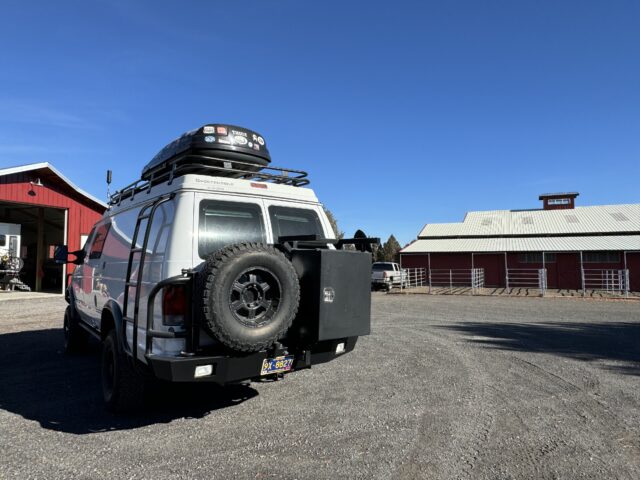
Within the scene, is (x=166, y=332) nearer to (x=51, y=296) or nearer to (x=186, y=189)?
(x=186, y=189)

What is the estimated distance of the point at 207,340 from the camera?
12.4ft

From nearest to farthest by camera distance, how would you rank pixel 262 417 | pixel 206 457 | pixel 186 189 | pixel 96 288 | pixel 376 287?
pixel 206 457
pixel 186 189
pixel 262 417
pixel 96 288
pixel 376 287

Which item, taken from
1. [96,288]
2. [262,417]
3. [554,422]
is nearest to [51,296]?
[96,288]

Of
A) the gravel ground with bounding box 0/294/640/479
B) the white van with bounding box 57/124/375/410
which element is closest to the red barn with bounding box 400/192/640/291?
the gravel ground with bounding box 0/294/640/479

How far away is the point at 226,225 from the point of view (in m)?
4.34

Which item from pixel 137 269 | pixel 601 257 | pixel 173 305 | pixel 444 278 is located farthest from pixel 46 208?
pixel 601 257

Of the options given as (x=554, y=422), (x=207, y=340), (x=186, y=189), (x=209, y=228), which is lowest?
(x=554, y=422)

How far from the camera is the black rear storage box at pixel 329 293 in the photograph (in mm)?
4090

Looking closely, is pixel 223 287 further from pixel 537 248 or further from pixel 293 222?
pixel 537 248

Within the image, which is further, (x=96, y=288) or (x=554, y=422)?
(x=96, y=288)

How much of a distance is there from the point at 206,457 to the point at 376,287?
23773 mm

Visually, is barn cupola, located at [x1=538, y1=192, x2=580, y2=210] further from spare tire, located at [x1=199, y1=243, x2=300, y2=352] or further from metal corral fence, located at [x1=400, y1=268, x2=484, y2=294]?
spare tire, located at [x1=199, y1=243, x2=300, y2=352]

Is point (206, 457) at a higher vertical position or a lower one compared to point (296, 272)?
lower

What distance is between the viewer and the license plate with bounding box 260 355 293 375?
159 inches
